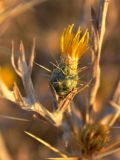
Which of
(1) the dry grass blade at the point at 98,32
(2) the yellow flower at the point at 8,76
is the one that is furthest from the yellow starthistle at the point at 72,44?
(2) the yellow flower at the point at 8,76

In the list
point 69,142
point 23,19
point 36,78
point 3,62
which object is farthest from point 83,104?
point 23,19

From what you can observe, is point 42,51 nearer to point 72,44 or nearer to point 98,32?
point 98,32

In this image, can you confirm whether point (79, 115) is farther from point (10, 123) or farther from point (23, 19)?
point (23, 19)

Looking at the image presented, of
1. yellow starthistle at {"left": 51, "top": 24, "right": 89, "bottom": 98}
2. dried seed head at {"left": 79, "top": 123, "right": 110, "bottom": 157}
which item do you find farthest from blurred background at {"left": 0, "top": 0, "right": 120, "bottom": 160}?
yellow starthistle at {"left": 51, "top": 24, "right": 89, "bottom": 98}

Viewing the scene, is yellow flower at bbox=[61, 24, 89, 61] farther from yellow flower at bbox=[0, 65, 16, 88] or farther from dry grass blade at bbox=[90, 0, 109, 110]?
yellow flower at bbox=[0, 65, 16, 88]

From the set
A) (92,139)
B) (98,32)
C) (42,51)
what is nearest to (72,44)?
(98,32)

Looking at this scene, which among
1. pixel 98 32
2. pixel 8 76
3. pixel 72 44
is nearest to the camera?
pixel 72 44

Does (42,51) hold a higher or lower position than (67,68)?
lower
